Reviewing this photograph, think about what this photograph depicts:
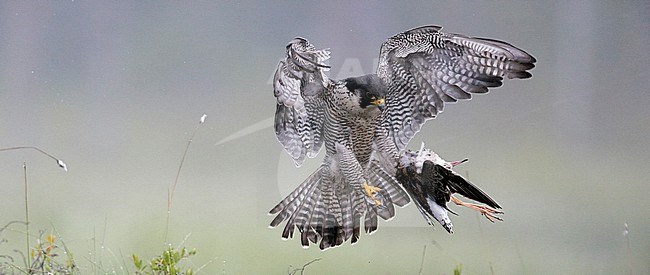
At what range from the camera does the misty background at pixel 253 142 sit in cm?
192

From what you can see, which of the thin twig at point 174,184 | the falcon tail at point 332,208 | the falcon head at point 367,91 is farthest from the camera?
the thin twig at point 174,184

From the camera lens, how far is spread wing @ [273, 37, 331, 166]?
1.67 m

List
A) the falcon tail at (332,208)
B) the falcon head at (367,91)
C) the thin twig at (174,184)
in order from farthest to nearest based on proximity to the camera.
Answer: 1. the thin twig at (174,184)
2. the falcon tail at (332,208)
3. the falcon head at (367,91)

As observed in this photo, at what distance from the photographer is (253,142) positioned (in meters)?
1.92

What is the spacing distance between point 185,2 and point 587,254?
1.30m

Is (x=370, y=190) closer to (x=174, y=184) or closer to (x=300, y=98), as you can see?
(x=300, y=98)

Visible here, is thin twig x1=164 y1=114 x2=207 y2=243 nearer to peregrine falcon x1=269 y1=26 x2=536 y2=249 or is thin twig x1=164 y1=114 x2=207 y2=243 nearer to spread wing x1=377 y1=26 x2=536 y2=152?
peregrine falcon x1=269 y1=26 x2=536 y2=249

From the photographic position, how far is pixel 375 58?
5.91ft

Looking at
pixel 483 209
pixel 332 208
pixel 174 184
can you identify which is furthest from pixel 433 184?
pixel 174 184

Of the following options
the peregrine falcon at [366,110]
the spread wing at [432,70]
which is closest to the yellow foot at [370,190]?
the peregrine falcon at [366,110]

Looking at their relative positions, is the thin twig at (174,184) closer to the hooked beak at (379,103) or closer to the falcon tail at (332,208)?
the falcon tail at (332,208)

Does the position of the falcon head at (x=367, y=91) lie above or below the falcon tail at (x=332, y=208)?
above

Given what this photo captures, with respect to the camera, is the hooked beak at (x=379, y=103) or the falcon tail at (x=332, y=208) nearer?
the hooked beak at (x=379, y=103)

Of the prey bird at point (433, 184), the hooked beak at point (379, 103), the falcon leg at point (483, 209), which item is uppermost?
the hooked beak at point (379, 103)
